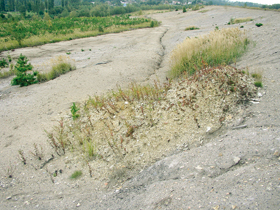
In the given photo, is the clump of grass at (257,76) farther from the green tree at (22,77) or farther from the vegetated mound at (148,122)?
the green tree at (22,77)

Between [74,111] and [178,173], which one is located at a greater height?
[74,111]

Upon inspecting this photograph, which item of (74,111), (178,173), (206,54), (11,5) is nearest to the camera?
(178,173)

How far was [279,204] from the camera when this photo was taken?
77.8 inches

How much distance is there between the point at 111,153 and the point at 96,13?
5655cm

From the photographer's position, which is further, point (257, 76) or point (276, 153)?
point (257, 76)

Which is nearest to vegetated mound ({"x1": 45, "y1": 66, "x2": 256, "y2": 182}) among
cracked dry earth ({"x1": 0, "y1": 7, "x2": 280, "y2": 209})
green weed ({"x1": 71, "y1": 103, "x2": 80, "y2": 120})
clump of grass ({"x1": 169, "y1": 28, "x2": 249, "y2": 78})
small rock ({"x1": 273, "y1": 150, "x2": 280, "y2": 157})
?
green weed ({"x1": 71, "y1": 103, "x2": 80, "y2": 120})

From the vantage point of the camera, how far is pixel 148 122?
4.64m

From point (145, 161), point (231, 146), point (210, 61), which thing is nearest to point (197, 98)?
point (231, 146)

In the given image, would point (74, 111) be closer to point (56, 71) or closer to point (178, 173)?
point (178, 173)

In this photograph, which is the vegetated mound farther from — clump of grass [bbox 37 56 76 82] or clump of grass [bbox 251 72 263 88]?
clump of grass [bbox 37 56 76 82]

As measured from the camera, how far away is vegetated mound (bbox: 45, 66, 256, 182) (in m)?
3.91

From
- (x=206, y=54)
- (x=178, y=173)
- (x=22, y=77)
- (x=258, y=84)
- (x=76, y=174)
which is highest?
(x=206, y=54)

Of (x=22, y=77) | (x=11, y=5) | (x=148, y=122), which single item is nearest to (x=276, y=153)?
(x=148, y=122)

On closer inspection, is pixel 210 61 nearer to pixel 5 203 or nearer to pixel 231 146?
pixel 231 146
